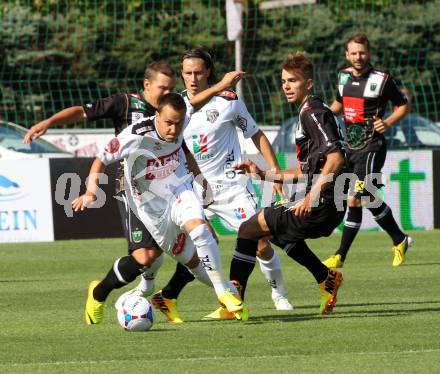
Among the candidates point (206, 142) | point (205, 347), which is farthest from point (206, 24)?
point (205, 347)

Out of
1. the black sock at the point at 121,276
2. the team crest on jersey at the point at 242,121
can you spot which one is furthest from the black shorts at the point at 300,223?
the team crest on jersey at the point at 242,121

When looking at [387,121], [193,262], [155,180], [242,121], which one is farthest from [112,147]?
[387,121]

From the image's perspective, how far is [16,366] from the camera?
700 cm

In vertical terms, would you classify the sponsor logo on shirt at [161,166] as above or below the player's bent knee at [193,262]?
above

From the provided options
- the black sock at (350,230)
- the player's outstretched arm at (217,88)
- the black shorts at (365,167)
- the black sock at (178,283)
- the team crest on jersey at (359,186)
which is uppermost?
the player's outstretched arm at (217,88)

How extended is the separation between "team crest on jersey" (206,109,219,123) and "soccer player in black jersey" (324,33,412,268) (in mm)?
3287

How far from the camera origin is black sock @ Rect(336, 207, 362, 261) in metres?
12.9

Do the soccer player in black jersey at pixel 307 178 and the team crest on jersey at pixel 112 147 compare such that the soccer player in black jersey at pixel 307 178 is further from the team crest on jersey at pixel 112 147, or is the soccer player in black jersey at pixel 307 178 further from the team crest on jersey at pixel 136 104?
the team crest on jersey at pixel 136 104

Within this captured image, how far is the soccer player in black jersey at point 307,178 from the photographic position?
348 inches

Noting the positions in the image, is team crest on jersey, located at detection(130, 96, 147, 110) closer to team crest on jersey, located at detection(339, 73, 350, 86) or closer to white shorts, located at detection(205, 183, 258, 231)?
white shorts, located at detection(205, 183, 258, 231)

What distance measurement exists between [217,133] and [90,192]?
2352mm

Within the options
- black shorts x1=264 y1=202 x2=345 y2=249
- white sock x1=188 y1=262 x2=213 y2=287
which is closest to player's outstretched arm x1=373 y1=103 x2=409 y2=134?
black shorts x1=264 y1=202 x2=345 y2=249

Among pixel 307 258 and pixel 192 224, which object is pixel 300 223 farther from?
pixel 192 224

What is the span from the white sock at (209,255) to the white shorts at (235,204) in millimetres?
1595
